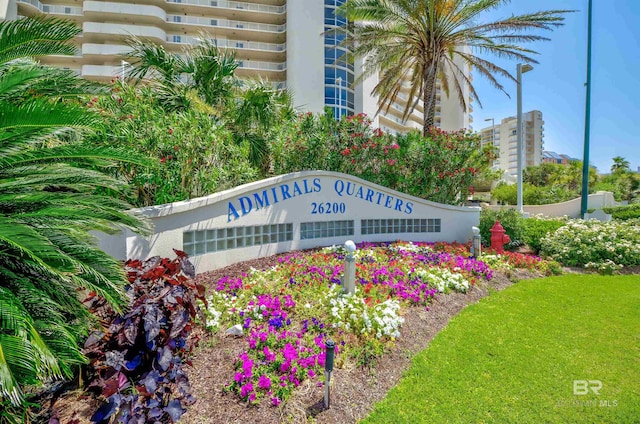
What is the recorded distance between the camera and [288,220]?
27.1ft

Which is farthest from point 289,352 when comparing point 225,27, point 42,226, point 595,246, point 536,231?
point 225,27

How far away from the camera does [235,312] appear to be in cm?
480

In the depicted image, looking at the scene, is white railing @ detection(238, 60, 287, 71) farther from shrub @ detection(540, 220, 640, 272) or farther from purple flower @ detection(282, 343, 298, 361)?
purple flower @ detection(282, 343, 298, 361)

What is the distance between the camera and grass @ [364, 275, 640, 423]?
11.2 feet

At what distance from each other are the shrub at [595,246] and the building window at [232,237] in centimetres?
922

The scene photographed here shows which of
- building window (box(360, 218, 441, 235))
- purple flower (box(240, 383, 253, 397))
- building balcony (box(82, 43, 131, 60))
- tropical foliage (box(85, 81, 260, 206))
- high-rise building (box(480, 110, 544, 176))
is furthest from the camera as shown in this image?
high-rise building (box(480, 110, 544, 176))

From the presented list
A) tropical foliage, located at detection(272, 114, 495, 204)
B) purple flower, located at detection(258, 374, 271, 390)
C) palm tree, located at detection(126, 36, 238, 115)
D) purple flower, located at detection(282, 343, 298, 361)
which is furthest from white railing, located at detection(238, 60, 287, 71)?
purple flower, located at detection(258, 374, 271, 390)

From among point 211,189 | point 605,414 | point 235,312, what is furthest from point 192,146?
point 605,414

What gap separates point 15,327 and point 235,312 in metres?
2.91

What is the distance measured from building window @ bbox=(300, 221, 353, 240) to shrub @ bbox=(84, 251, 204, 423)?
516 cm

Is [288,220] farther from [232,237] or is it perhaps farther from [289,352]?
[289,352]

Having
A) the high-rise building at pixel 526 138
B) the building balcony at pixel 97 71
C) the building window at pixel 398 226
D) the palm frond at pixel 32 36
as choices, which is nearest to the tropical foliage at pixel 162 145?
the palm frond at pixel 32 36

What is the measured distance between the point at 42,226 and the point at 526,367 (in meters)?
5.91

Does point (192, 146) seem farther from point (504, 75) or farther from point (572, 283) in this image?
point (504, 75)
